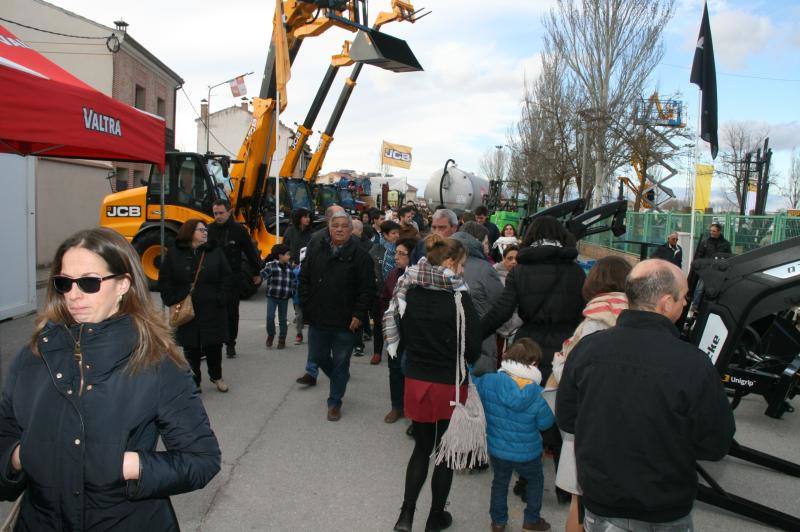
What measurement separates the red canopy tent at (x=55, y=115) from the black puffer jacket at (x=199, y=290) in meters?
0.97

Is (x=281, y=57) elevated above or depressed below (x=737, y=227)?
above

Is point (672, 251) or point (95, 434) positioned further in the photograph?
point (672, 251)

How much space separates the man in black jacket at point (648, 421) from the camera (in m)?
2.08

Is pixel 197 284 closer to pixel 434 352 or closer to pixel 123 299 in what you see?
pixel 434 352

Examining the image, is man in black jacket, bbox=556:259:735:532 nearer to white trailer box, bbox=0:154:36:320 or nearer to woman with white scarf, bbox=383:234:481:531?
woman with white scarf, bbox=383:234:481:531

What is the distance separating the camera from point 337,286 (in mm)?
5504

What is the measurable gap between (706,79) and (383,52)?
6.79 m

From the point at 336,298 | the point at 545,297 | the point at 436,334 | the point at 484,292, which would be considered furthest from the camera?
the point at 336,298

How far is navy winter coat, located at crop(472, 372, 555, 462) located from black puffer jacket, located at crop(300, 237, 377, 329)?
2192 mm

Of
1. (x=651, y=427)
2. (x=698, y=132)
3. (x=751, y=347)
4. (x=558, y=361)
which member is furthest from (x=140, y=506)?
(x=698, y=132)

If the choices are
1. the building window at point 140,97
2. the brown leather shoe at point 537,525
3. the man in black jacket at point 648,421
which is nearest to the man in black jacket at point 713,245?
the brown leather shoe at point 537,525

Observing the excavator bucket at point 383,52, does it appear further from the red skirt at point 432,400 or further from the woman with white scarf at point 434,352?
the red skirt at point 432,400

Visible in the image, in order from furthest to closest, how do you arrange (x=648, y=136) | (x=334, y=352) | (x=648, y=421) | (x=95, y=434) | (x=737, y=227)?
(x=648, y=136), (x=737, y=227), (x=334, y=352), (x=648, y=421), (x=95, y=434)

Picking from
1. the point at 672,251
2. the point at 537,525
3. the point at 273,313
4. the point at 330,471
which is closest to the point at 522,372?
the point at 537,525
